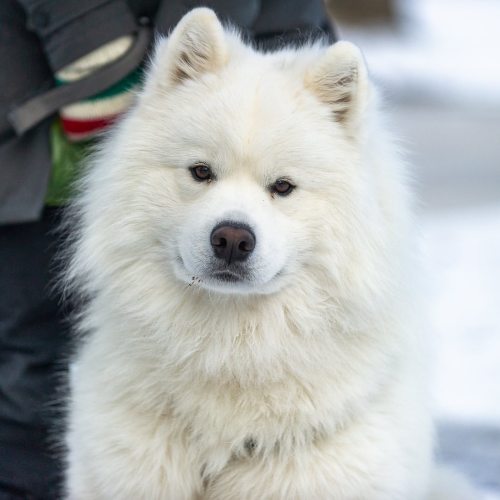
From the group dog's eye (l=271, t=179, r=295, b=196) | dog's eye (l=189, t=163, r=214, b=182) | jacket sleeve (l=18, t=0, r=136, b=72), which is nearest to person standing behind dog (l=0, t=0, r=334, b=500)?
jacket sleeve (l=18, t=0, r=136, b=72)

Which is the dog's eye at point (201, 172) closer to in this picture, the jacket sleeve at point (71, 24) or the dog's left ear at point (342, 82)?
the dog's left ear at point (342, 82)

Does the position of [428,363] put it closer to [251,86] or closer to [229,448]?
[229,448]

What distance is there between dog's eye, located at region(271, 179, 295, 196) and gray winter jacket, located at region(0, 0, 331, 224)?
1.05m

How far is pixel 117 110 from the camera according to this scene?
12.5 ft

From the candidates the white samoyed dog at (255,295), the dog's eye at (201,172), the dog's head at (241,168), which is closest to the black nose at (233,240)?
the dog's head at (241,168)

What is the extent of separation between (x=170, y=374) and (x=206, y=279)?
433 millimetres

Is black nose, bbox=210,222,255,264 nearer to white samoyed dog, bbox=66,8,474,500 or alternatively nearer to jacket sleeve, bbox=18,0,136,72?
white samoyed dog, bbox=66,8,474,500

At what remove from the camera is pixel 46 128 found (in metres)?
3.92

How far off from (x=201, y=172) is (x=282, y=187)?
0.26 metres

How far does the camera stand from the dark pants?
415 centimetres

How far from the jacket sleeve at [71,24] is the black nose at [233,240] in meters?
1.19

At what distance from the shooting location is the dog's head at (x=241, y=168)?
2939mm

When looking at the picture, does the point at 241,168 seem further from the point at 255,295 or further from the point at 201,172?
the point at 255,295

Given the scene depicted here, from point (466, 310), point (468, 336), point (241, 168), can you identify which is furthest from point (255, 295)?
point (466, 310)
